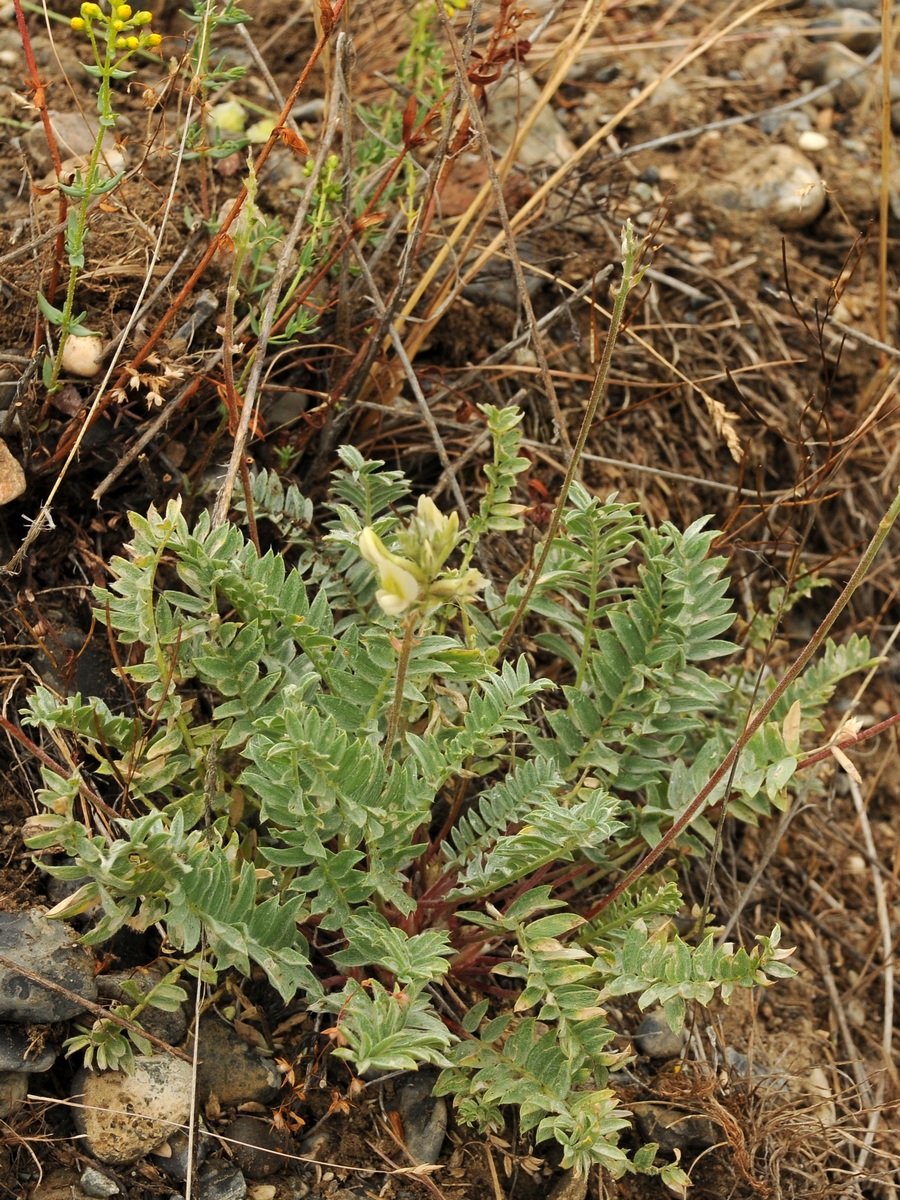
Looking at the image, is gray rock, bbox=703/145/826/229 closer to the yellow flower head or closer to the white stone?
the white stone

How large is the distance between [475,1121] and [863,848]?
135cm

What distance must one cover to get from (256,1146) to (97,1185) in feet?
0.81

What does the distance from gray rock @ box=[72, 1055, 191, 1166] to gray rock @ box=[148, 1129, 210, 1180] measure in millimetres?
22

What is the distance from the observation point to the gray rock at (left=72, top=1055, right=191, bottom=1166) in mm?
1807

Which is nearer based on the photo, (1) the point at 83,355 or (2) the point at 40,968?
(2) the point at 40,968

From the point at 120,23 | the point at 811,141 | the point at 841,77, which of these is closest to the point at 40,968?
the point at 120,23

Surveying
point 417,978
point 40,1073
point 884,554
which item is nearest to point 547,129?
point 884,554

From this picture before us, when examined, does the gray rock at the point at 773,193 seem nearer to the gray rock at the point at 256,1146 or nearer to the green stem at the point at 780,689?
the green stem at the point at 780,689

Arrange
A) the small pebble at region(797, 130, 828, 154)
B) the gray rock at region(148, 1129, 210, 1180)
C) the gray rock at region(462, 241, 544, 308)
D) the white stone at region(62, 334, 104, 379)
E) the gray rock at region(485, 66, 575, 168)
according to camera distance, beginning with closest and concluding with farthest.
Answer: the gray rock at region(148, 1129, 210, 1180) < the white stone at region(62, 334, 104, 379) < the gray rock at region(462, 241, 544, 308) < the gray rock at region(485, 66, 575, 168) < the small pebble at region(797, 130, 828, 154)

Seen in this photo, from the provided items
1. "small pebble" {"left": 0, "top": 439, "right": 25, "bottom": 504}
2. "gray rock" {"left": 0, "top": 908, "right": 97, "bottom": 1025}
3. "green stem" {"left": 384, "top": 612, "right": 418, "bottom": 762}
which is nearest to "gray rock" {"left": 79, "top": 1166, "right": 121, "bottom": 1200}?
"gray rock" {"left": 0, "top": 908, "right": 97, "bottom": 1025}

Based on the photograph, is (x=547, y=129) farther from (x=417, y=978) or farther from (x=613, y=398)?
(x=417, y=978)

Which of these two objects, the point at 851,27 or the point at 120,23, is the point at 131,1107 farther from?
the point at 851,27

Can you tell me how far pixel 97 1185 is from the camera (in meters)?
1.78

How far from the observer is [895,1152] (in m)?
2.33
